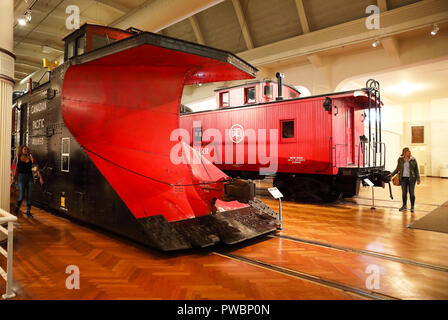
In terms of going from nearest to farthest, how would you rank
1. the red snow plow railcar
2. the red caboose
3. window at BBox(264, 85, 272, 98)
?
1. the red snow plow railcar
2. the red caboose
3. window at BBox(264, 85, 272, 98)

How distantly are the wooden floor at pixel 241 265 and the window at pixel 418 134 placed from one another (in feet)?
53.4

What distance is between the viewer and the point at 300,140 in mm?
7398

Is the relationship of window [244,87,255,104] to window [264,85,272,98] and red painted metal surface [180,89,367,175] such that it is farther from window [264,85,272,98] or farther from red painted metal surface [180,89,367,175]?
red painted metal surface [180,89,367,175]

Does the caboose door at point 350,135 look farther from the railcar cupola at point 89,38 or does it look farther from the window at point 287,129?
the railcar cupola at point 89,38

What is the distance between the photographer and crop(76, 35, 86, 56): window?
442cm

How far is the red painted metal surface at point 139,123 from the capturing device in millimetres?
3639

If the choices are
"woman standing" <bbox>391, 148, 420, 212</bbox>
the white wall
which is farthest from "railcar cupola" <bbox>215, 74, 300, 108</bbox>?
the white wall

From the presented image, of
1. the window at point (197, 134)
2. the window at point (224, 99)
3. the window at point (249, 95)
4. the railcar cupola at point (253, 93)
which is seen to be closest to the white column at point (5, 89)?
the railcar cupola at point (253, 93)

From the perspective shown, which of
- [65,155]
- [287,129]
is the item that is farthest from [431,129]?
[65,155]

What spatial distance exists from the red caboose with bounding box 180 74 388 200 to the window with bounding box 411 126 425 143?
12.5 m

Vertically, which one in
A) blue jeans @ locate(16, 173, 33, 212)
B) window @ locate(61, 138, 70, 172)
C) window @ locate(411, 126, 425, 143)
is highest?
window @ locate(411, 126, 425, 143)

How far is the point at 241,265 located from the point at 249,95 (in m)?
7.04
